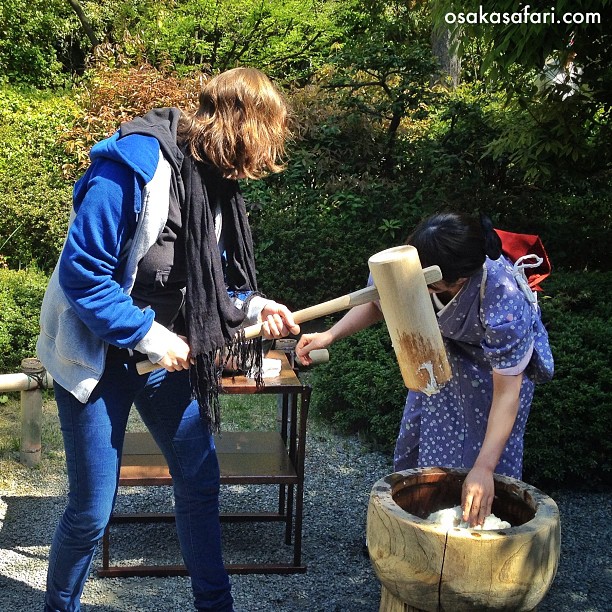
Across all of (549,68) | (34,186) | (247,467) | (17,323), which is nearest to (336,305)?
(247,467)

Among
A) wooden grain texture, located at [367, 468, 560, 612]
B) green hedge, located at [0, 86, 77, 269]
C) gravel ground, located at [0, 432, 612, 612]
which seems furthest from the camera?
green hedge, located at [0, 86, 77, 269]

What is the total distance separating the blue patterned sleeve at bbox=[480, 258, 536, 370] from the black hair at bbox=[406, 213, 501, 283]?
0.36ft

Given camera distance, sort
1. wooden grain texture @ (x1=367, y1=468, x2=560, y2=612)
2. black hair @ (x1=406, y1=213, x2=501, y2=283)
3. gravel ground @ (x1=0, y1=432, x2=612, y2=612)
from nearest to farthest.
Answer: wooden grain texture @ (x1=367, y1=468, x2=560, y2=612) < black hair @ (x1=406, y1=213, x2=501, y2=283) < gravel ground @ (x1=0, y1=432, x2=612, y2=612)

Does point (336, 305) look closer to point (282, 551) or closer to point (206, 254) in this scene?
point (206, 254)

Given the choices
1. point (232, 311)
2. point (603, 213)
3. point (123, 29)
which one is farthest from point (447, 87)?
point (232, 311)

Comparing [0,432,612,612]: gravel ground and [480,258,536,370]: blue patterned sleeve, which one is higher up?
[480,258,536,370]: blue patterned sleeve

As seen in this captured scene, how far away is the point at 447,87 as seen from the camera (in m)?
9.80

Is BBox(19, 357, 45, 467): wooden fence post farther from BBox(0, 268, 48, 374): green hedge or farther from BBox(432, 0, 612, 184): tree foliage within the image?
BBox(432, 0, 612, 184): tree foliage

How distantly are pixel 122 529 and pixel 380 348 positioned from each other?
2.18m

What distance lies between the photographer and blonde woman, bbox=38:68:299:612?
7.03ft

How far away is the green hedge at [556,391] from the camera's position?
4316 millimetres

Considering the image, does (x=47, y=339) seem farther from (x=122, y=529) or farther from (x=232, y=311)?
(x=122, y=529)

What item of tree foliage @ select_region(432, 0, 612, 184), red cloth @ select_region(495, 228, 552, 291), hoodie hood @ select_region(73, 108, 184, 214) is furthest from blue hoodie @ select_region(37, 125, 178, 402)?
tree foliage @ select_region(432, 0, 612, 184)

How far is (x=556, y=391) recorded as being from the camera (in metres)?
4.40
